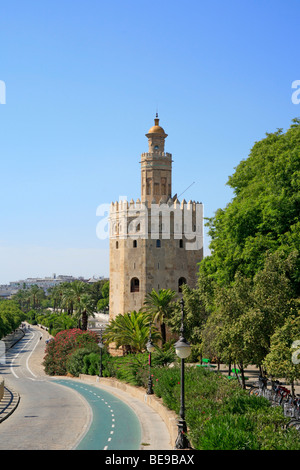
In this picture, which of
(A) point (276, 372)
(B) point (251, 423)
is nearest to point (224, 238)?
(A) point (276, 372)

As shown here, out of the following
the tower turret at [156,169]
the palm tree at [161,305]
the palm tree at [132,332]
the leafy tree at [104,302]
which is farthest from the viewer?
the leafy tree at [104,302]

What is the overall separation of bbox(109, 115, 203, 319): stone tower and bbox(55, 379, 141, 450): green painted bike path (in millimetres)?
27521

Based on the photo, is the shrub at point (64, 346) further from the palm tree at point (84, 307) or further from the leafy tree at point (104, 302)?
the leafy tree at point (104, 302)

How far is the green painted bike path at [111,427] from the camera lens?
17.9m

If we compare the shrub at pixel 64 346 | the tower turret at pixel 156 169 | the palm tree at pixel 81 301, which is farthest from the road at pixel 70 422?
the palm tree at pixel 81 301

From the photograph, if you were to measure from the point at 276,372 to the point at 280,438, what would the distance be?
673cm

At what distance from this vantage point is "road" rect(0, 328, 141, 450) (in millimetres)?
17984

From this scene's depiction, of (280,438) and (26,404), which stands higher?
(280,438)

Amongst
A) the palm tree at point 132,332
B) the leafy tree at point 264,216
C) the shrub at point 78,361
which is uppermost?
the leafy tree at point 264,216

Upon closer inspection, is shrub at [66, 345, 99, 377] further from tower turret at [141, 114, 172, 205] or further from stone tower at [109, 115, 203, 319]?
tower turret at [141, 114, 172, 205]

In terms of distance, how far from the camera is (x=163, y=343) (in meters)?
53.0

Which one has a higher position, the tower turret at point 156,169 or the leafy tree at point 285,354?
the tower turret at point 156,169

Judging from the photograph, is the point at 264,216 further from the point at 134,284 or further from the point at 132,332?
the point at 134,284
